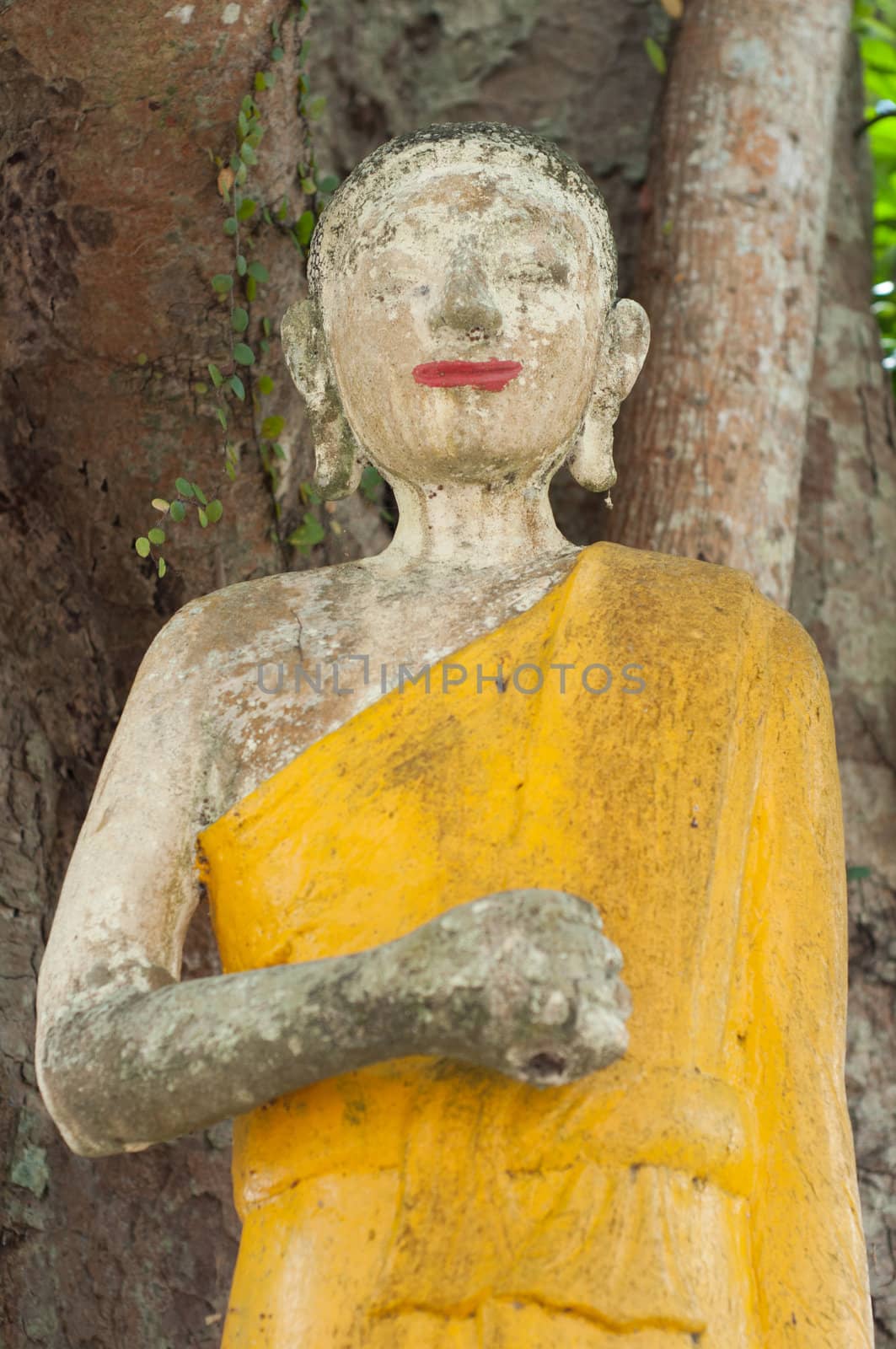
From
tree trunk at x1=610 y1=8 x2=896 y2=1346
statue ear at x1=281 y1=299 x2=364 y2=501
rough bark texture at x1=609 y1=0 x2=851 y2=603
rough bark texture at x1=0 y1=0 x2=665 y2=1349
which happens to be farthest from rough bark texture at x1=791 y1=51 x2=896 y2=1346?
statue ear at x1=281 y1=299 x2=364 y2=501

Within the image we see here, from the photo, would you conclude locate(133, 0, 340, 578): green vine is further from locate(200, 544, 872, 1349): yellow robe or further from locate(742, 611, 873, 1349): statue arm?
locate(742, 611, 873, 1349): statue arm

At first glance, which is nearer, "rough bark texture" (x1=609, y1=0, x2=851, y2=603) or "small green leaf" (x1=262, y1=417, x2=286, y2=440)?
"small green leaf" (x1=262, y1=417, x2=286, y2=440)

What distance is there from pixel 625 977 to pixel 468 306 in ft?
3.74

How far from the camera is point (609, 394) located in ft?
12.5

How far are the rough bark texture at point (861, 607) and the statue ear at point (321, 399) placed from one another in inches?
69.5

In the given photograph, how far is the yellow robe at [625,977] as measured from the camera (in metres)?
2.78

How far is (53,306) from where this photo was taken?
14.3 ft

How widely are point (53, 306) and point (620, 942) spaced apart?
6.93 feet

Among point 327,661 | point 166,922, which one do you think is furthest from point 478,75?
point 166,922

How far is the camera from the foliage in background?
19.7 feet

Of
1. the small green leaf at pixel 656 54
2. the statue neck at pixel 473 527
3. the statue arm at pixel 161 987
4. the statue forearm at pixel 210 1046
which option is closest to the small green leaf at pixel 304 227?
the statue neck at pixel 473 527

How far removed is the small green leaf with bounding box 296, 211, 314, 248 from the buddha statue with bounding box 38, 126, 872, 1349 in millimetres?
759

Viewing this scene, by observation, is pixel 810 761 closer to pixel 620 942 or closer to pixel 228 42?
pixel 620 942

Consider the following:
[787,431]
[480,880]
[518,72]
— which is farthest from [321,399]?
[518,72]
